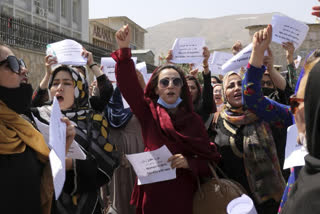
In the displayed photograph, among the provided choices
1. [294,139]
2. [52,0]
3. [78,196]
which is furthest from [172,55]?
[52,0]

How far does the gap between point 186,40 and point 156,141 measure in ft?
6.93

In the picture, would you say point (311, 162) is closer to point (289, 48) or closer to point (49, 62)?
point (289, 48)

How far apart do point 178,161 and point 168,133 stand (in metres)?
0.24

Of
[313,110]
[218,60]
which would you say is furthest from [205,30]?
[313,110]

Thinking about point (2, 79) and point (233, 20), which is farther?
point (233, 20)

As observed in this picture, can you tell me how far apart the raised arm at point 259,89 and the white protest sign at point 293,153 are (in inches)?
24.2

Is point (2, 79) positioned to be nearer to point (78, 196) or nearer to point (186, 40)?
point (78, 196)

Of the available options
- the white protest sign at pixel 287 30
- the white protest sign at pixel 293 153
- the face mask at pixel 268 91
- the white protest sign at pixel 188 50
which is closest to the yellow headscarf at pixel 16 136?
the white protest sign at pixel 293 153

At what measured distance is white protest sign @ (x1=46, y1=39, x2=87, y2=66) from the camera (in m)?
3.67

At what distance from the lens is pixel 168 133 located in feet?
9.71

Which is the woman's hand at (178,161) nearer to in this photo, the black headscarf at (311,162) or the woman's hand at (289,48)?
the woman's hand at (289,48)

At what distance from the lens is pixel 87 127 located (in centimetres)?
301

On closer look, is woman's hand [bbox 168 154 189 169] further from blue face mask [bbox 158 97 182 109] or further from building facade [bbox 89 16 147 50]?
building facade [bbox 89 16 147 50]

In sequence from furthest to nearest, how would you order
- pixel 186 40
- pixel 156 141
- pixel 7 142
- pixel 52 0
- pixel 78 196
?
1. pixel 52 0
2. pixel 186 40
3. pixel 156 141
4. pixel 78 196
5. pixel 7 142
